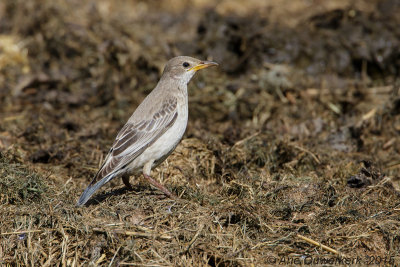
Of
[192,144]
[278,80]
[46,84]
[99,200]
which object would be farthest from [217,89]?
[99,200]

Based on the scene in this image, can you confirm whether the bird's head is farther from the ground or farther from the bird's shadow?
the bird's shadow

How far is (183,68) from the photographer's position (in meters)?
8.13

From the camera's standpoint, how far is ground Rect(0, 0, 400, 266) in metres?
5.70

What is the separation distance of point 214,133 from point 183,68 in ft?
6.08

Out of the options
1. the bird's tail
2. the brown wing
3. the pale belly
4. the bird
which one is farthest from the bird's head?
the bird's tail

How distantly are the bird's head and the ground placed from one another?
1.06 m

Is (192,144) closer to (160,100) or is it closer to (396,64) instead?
(160,100)

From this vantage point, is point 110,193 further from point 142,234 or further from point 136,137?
point 142,234

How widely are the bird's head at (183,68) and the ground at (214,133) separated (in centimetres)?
106

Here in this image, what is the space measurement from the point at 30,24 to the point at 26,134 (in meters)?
5.06

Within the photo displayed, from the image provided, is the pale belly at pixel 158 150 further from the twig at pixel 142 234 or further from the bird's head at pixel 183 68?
the twig at pixel 142 234

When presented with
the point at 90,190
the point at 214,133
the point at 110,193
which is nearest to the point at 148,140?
the point at 110,193

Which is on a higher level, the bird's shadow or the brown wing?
the brown wing

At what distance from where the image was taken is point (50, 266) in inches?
221
